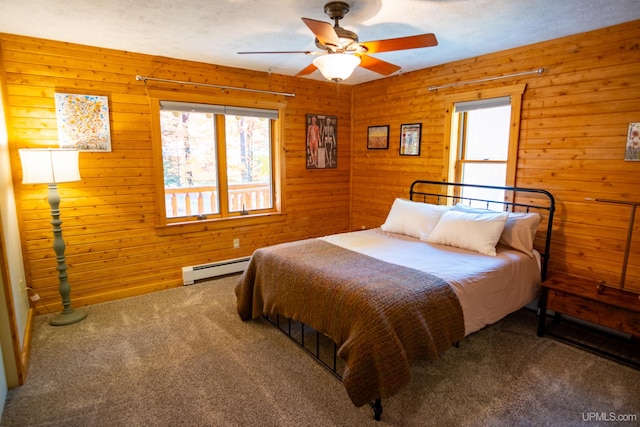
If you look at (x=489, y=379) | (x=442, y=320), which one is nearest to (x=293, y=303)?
(x=442, y=320)

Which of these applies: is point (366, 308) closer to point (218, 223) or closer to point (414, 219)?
point (414, 219)

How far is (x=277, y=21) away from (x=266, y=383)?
102 inches

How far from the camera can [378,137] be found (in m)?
4.78

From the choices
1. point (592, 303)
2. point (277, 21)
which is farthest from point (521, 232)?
point (277, 21)

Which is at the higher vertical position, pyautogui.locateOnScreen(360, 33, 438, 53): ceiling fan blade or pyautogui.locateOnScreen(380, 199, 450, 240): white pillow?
pyautogui.locateOnScreen(360, 33, 438, 53): ceiling fan blade

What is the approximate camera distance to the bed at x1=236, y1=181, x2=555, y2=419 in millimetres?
1942

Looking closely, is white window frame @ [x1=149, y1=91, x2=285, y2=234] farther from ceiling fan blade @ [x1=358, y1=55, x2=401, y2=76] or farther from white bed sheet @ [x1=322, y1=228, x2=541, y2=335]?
ceiling fan blade @ [x1=358, y1=55, x2=401, y2=76]

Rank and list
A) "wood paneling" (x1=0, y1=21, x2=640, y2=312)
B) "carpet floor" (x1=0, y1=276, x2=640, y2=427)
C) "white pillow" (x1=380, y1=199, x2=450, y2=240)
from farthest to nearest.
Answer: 1. "white pillow" (x1=380, y1=199, x2=450, y2=240)
2. "wood paneling" (x1=0, y1=21, x2=640, y2=312)
3. "carpet floor" (x1=0, y1=276, x2=640, y2=427)

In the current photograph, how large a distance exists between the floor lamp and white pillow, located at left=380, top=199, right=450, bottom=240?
292 cm

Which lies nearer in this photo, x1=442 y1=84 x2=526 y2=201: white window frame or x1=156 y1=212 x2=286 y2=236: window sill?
x1=442 y1=84 x2=526 y2=201: white window frame

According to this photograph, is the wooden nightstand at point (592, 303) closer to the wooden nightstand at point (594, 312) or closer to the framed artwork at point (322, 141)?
the wooden nightstand at point (594, 312)

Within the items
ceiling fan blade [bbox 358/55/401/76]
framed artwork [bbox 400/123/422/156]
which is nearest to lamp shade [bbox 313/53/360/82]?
ceiling fan blade [bbox 358/55/401/76]

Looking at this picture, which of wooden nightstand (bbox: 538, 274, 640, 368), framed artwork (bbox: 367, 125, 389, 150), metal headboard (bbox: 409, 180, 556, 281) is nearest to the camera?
wooden nightstand (bbox: 538, 274, 640, 368)

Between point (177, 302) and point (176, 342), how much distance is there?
0.81 m
